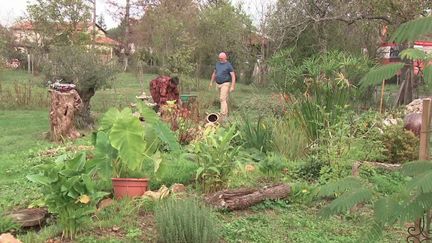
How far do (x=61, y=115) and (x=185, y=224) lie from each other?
6965 millimetres

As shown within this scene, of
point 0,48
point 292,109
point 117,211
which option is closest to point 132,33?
point 0,48

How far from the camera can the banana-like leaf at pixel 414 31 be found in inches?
70.0

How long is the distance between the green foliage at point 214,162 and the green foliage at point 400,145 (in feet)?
8.52

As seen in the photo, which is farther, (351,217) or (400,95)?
(400,95)

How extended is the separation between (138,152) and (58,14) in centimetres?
2666

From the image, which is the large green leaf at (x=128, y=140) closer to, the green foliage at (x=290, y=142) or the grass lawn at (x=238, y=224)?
the grass lawn at (x=238, y=224)

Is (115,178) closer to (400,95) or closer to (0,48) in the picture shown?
(400,95)

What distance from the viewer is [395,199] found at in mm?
2215

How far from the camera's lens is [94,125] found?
494 inches

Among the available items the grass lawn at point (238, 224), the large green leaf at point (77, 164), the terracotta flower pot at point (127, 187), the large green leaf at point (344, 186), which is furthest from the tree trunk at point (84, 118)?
the large green leaf at point (344, 186)

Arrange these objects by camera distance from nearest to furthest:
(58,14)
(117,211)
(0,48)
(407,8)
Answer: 1. (117,211)
2. (407,8)
3. (0,48)
4. (58,14)

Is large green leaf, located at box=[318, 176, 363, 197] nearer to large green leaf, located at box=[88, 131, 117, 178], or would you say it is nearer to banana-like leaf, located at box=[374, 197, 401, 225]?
banana-like leaf, located at box=[374, 197, 401, 225]

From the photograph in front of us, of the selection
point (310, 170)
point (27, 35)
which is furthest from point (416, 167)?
point (27, 35)

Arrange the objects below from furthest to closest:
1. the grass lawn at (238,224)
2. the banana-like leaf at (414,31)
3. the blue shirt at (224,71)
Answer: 1. the blue shirt at (224,71)
2. the grass lawn at (238,224)
3. the banana-like leaf at (414,31)
